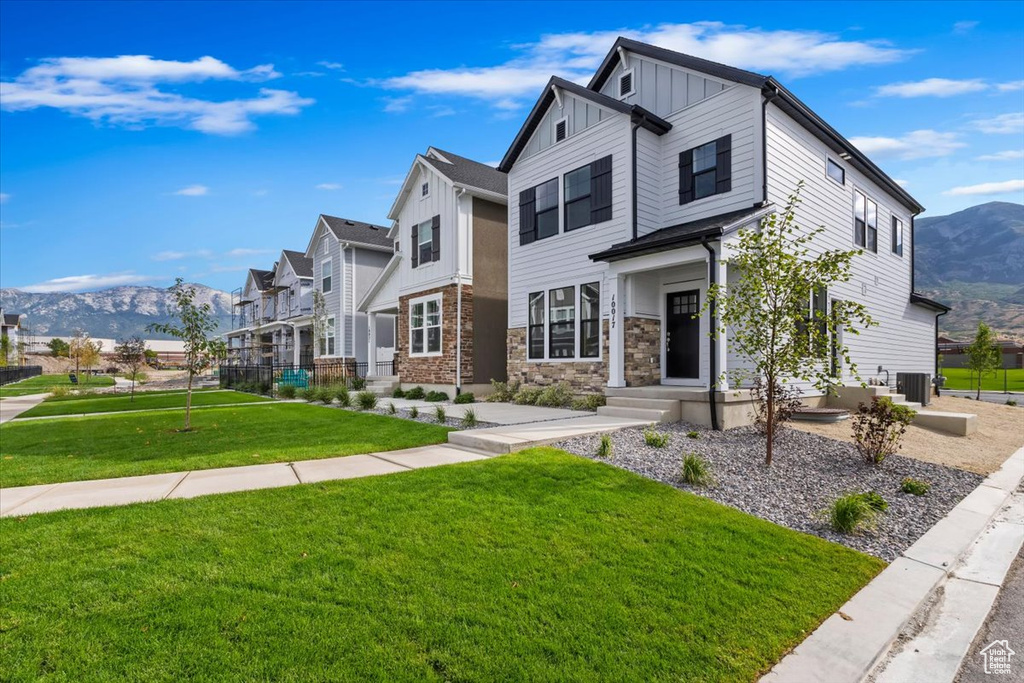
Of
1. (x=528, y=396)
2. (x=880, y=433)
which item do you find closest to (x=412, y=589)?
(x=880, y=433)

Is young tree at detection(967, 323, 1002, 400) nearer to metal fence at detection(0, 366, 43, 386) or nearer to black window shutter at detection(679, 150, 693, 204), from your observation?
black window shutter at detection(679, 150, 693, 204)

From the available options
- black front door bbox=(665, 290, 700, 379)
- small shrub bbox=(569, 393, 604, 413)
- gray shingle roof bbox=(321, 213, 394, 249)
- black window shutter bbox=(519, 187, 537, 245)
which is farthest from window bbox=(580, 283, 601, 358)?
gray shingle roof bbox=(321, 213, 394, 249)

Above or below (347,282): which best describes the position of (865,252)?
below

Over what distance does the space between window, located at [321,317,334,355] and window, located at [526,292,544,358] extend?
50.9 feet

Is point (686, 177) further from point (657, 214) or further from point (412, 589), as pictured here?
point (412, 589)

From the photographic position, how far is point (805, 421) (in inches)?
394

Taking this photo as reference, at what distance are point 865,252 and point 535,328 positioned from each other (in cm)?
1040

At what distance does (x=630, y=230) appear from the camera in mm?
11898

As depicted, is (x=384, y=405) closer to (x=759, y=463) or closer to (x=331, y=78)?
(x=331, y=78)

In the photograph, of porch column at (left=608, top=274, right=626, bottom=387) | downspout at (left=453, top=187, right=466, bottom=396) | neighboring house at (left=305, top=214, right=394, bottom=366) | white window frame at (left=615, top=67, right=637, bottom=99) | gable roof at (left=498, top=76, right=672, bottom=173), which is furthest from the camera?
neighboring house at (left=305, top=214, right=394, bottom=366)

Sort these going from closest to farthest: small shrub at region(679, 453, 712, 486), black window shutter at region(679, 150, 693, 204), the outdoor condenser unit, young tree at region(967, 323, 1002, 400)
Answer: small shrub at region(679, 453, 712, 486)
black window shutter at region(679, 150, 693, 204)
the outdoor condenser unit
young tree at region(967, 323, 1002, 400)

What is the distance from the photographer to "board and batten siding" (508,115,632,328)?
480 inches

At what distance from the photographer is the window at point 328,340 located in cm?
2619

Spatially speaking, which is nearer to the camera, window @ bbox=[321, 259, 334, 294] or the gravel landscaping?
the gravel landscaping
